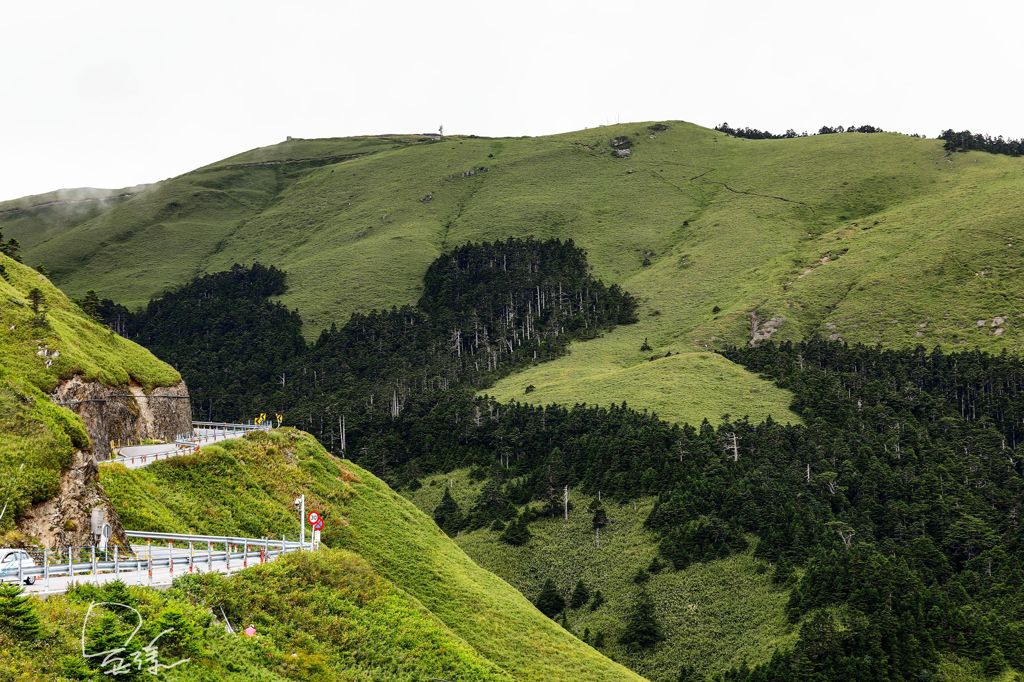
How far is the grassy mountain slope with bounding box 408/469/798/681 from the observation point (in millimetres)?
92250

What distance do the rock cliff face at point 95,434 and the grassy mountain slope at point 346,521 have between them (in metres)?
4.76

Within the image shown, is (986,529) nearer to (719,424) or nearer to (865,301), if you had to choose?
(719,424)

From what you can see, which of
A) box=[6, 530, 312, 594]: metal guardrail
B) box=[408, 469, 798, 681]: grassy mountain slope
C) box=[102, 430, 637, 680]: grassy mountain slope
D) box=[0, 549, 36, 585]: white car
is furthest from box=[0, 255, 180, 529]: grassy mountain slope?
box=[408, 469, 798, 681]: grassy mountain slope

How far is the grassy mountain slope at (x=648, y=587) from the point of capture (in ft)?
303

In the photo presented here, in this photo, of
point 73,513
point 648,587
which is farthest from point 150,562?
point 648,587

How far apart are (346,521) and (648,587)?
55865mm

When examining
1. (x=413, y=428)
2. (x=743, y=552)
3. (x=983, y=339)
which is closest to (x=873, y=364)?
(x=983, y=339)

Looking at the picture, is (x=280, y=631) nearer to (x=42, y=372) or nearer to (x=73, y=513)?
(x=73, y=513)

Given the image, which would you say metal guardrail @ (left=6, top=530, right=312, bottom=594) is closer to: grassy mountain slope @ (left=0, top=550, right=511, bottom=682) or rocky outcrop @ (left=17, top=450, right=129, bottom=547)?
grassy mountain slope @ (left=0, top=550, right=511, bottom=682)

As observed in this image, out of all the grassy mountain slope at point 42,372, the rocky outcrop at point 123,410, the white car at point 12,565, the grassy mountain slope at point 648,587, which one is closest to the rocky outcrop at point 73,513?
the grassy mountain slope at point 42,372

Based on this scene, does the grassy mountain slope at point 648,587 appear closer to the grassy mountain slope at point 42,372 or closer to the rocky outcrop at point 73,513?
the grassy mountain slope at point 42,372

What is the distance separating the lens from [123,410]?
205 feet

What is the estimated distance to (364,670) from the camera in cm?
3372

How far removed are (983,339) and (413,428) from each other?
96460mm
